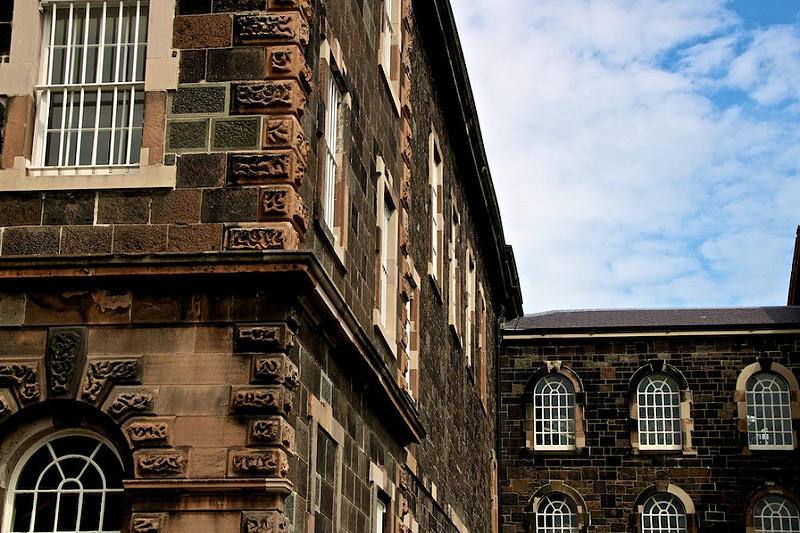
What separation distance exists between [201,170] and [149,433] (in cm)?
209

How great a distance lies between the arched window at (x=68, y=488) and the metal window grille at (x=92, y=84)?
90.2 inches

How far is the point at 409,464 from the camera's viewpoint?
16.9 metres

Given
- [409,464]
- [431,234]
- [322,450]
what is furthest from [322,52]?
[431,234]

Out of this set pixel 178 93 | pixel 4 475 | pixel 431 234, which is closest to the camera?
pixel 4 475

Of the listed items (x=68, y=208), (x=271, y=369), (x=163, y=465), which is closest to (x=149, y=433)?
(x=163, y=465)

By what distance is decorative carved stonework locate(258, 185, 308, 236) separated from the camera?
10148mm

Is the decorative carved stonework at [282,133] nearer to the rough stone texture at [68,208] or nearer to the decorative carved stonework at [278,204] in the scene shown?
the decorative carved stonework at [278,204]

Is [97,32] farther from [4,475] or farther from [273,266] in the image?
[4,475]

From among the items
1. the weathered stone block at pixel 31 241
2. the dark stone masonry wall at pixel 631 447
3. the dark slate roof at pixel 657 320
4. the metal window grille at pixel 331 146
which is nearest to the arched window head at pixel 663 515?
the dark stone masonry wall at pixel 631 447

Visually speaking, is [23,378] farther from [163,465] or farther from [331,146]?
[331,146]

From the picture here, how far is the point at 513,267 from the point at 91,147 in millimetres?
23673

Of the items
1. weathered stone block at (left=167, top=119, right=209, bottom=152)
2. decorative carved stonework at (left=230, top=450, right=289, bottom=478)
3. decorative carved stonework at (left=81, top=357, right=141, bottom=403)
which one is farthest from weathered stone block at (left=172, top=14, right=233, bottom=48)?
decorative carved stonework at (left=230, top=450, right=289, bottom=478)

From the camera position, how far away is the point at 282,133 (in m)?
10.4

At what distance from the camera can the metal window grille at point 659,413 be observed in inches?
1337
